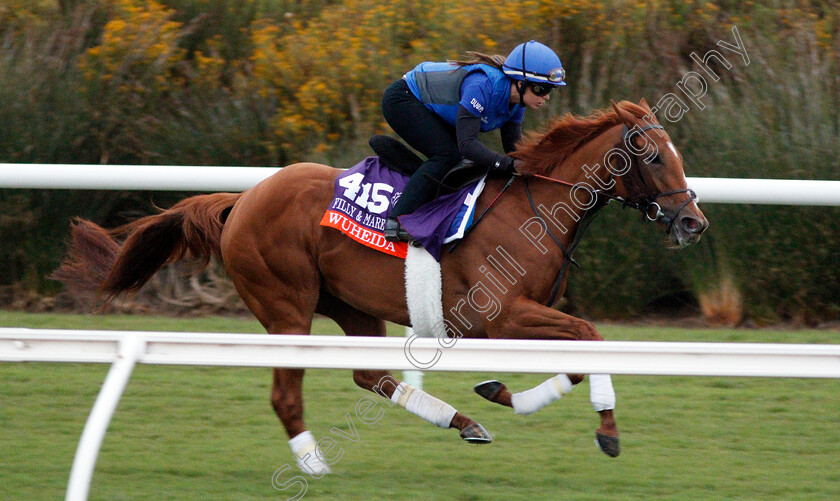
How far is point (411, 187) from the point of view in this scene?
367cm

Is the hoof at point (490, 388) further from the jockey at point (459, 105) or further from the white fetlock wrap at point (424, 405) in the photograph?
the jockey at point (459, 105)

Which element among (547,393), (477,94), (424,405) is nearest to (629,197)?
(477,94)

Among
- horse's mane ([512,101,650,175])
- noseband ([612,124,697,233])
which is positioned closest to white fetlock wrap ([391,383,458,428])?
horse's mane ([512,101,650,175])

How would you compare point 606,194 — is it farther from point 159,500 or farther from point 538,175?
point 159,500

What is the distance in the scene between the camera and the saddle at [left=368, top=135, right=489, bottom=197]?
3.74m

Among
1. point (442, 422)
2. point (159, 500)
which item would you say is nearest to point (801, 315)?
point (442, 422)

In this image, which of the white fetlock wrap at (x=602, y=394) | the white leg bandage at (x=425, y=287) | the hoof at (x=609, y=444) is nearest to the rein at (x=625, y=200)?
the white leg bandage at (x=425, y=287)

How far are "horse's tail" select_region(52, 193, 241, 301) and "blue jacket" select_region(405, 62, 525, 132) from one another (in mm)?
1049

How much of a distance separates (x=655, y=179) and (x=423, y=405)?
4.22 feet

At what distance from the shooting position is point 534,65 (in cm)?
357

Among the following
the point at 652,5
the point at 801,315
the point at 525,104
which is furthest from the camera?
the point at 652,5

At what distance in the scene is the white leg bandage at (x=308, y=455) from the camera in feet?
11.7

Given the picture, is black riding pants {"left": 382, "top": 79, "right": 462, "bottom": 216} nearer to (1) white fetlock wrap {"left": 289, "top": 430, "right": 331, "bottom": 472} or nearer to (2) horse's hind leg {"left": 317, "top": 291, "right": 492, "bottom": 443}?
(2) horse's hind leg {"left": 317, "top": 291, "right": 492, "bottom": 443}

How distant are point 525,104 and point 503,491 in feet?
4.95
